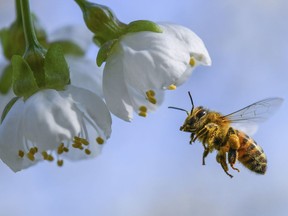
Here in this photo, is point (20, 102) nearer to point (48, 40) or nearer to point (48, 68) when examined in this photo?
point (48, 68)

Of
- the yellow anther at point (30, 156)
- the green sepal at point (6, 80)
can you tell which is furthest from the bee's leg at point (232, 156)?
the green sepal at point (6, 80)

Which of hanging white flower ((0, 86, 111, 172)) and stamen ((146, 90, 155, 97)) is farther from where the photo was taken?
stamen ((146, 90, 155, 97))

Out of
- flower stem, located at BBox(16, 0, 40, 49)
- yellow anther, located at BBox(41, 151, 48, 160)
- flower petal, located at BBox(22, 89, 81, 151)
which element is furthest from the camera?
flower stem, located at BBox(16, 0, 40, 49)

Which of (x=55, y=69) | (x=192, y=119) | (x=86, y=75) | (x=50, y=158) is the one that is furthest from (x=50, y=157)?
(x=192, y=119)

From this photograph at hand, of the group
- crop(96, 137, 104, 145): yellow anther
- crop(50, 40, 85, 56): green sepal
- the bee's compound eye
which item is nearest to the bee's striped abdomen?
the bee's compound eye

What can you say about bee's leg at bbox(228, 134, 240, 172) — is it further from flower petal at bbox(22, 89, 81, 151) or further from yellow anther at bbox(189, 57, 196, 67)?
flower petal at bbox(22, 89, 81, 151)

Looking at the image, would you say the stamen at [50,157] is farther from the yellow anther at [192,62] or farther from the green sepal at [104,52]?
the yellow anther at [192,62]

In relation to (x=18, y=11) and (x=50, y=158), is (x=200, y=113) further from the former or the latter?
(x=18, y=11)
